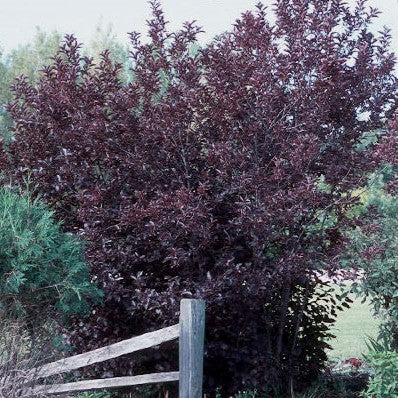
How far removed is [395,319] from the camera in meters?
6.38

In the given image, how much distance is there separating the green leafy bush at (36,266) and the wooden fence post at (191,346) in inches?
25.4

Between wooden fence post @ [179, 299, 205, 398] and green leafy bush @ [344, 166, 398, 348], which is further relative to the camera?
green leafy bush @ [344, 166, 398, 348]

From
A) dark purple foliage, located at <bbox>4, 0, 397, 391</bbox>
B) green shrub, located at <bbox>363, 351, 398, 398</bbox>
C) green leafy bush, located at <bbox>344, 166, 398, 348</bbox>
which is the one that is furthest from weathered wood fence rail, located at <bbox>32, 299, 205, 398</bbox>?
green leafy bush, located at <bbox>344, 166, 398, 348</bbox>

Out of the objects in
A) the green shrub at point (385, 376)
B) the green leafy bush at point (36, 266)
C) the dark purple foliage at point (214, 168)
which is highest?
the dark purple foliage at point (214, 168)

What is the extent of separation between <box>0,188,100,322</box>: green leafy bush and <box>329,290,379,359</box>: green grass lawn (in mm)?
3810

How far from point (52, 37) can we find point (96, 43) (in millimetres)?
1955

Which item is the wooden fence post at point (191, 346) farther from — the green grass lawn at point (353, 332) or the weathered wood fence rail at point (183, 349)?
the green grass lawn at point (353, 332)

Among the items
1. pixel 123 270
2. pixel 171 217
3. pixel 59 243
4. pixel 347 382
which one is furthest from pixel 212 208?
pixel 347 382

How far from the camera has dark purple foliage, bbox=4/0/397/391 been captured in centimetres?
536

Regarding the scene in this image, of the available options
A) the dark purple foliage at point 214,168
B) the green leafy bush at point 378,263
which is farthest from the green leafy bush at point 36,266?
the green leafy bush at point 378,263

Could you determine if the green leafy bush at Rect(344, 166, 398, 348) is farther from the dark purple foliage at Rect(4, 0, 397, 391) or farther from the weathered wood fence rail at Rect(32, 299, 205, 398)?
the weathered wood fence rail at Rect(32, 299, 205, 398)

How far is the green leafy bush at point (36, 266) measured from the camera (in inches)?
175

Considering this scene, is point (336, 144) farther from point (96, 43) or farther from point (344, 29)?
point (96, 43)

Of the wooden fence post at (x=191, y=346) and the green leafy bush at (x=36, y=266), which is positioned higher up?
the green leafy bush at (x=36, y=266)
